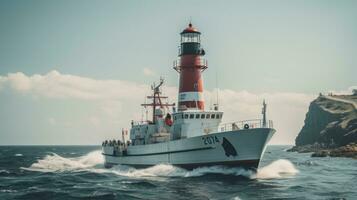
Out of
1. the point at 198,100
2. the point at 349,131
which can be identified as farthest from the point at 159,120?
the point at 349,131

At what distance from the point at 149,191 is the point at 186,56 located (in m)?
16.9

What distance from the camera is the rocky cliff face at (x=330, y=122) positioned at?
103375 millimetres

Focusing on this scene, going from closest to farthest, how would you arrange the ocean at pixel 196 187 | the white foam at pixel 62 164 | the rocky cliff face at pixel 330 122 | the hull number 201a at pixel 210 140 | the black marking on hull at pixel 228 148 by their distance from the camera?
1. the ocean at pixel 196 187
2. the black marking on hull at pixel 228 148
3. the hull number 201a at pixel 210 140
4. the white foam at pixel 62 164
5. the rocky cliff face at pixel 330 122

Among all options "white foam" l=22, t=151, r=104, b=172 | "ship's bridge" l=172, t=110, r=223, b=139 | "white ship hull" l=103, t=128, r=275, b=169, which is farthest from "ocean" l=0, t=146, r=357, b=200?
"white foam" l=22, t=151, r=104, b=172

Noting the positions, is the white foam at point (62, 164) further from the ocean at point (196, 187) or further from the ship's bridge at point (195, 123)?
the ship's bridge at point (195, 123)

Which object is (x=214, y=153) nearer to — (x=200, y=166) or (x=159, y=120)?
(x=200, y=166)

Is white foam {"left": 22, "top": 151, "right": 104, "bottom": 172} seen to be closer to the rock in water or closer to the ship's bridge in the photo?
the ship's bridge

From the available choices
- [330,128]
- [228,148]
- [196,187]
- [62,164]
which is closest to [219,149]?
[228,148]

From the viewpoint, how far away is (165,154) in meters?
37.6

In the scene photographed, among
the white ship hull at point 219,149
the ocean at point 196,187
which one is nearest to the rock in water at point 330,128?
the ocean at point 196,187

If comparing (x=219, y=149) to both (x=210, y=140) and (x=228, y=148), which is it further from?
(x=210, y=140)

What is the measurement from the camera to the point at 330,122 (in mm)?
123812

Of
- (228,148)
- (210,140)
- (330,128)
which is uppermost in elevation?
(330,128)

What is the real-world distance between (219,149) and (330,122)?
333 ft
